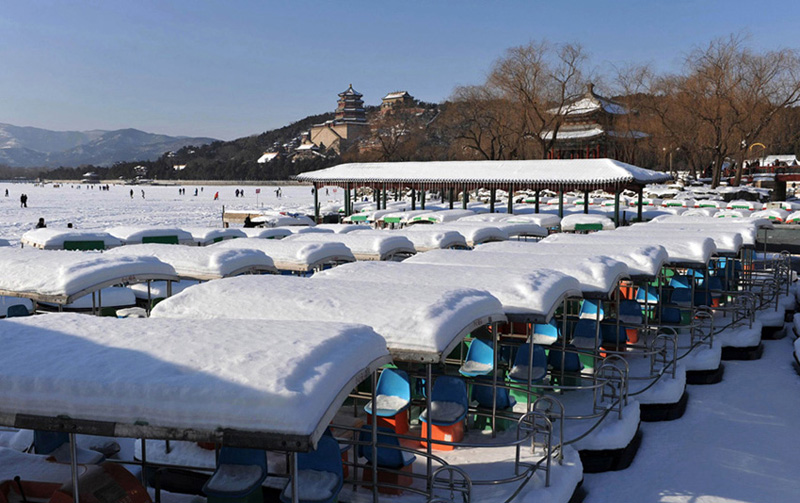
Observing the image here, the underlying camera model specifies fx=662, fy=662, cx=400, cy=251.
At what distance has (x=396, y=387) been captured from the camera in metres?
7.64

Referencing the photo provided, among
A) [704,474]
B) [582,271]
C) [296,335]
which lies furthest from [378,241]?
[296,335]

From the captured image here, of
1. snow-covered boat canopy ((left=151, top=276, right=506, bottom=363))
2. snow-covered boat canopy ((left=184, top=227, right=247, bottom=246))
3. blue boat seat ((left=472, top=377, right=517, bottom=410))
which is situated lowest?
blue boat seat ((left=472, top=377, right=517, bottom=410))

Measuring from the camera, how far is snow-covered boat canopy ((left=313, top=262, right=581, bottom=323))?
773 centimetres

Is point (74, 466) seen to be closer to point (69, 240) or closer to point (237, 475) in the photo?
point (237, 475)

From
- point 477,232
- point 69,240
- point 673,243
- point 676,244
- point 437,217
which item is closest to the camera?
point 676,244

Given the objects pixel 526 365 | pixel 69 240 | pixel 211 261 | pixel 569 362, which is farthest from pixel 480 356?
pixel 69 240

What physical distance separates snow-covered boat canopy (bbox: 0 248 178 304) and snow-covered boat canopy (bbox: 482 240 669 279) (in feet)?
19.4

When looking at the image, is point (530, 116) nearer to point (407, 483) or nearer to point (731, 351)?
point (731, 351)

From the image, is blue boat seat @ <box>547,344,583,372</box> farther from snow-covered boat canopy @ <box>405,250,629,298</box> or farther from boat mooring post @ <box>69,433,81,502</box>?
boat mooring post @ <box>69,433,81,502</box>

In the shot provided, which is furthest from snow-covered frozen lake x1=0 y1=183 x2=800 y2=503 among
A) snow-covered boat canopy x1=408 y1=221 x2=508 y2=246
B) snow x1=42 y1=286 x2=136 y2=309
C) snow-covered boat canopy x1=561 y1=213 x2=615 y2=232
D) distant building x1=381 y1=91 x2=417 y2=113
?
distant building x1=381 y1=91 x2=417 y2=113

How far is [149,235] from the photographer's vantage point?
18.8 meters

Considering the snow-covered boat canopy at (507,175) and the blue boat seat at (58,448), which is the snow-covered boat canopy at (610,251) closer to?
the blue boat seat at (58,448)

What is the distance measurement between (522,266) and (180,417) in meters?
7.40

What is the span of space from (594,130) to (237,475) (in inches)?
2368
